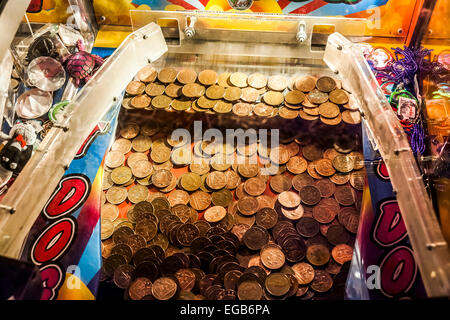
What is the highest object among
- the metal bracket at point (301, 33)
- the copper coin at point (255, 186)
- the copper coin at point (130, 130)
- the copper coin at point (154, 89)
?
the metal bracket at point (301, 33)

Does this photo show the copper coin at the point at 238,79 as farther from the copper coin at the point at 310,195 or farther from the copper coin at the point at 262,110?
the copper coin at the point at 310,195

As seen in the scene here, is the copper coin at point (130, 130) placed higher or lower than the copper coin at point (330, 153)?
higher

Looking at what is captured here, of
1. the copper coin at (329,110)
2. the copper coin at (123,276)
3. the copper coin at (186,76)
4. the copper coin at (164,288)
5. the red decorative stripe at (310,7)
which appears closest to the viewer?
the copper coin at (164,288)

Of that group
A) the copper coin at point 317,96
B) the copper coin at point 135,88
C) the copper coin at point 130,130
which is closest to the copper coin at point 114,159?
the copper coin at point 130,130

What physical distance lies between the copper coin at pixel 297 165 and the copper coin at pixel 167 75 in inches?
43.6

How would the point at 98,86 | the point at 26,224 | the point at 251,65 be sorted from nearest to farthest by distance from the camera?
the point at 26,224 → the point at 98,86 → the point at 251,65

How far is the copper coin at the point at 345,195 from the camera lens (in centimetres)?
246

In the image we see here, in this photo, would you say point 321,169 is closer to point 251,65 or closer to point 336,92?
point 336,92

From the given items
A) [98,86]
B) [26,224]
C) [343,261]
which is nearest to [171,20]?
[98,86]

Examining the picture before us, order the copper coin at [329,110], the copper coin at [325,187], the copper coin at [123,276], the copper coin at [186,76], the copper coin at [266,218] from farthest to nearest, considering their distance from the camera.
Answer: the copper coin at [186,76] → the copper coin at [329,110] → the copper coin at [325,187] → the copper coin at [266,218] → the copper coin at [123,276]

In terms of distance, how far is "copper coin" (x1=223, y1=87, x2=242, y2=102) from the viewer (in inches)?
112
